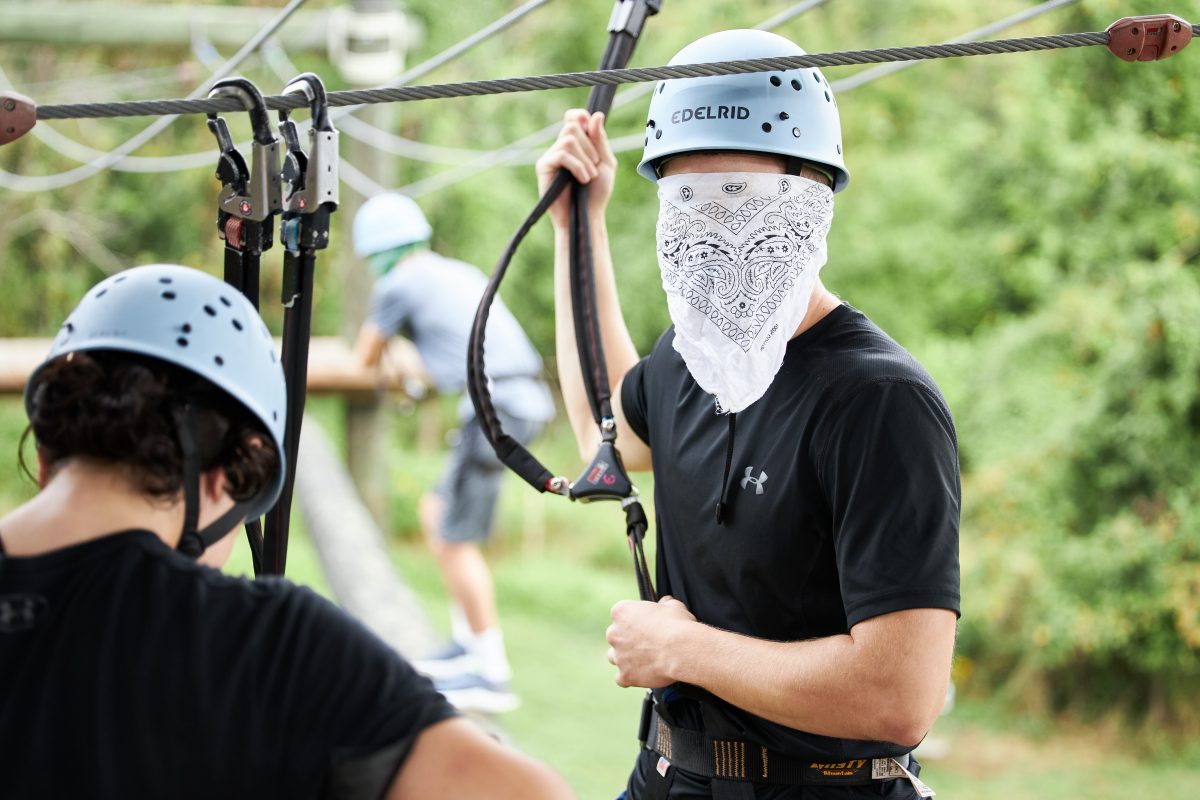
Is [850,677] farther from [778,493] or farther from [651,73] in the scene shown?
[651,73]

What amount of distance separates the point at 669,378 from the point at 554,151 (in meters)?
0.45

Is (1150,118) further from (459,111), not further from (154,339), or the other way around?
(459,111)

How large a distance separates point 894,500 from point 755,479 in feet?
0.75

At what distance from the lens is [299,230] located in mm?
1733

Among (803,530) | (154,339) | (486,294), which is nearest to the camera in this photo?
(154,339)

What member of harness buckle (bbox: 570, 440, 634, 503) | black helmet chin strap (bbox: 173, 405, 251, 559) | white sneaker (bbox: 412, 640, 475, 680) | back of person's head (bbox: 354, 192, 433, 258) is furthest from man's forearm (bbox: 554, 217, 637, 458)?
back of person's head (bbox: 354, 192, 433, 258)

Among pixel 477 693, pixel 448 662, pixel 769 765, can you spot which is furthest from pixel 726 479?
pixel 477 693

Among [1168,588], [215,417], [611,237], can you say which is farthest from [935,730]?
[611,237]

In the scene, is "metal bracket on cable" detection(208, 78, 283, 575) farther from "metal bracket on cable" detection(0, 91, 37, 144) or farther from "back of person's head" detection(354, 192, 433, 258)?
"back of person's head" detection(354, 192, 433, 258)

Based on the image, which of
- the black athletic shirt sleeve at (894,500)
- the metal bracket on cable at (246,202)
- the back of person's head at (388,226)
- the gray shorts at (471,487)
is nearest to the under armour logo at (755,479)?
the black athletic shirt sleeve at (894,500)

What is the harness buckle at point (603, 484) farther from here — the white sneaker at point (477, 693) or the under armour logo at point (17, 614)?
the white sneaker at point (477, 693)

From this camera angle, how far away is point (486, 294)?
7.16ft

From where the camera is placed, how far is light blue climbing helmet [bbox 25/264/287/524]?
4.18 ft

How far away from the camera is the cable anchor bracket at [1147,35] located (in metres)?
1.59
